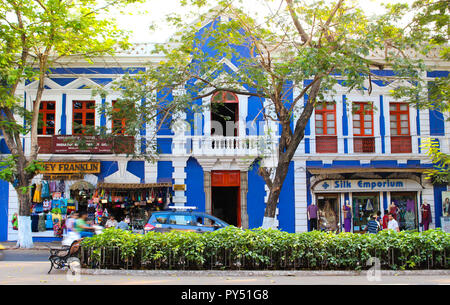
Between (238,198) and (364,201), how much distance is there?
5.68 meters

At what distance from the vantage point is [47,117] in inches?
803

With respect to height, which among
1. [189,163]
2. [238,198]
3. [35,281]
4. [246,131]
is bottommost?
[35,281]

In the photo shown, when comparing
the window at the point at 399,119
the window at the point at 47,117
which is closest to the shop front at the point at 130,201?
the window at the point at 47,117

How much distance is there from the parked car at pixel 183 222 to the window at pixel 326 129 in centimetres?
740

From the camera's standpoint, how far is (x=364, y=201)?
20812 millimetres

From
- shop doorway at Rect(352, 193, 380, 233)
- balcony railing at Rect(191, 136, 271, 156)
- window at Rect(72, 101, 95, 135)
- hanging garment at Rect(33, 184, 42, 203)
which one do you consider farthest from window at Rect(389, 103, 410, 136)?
hanging garment at Rect(33, 184, 42, 203)

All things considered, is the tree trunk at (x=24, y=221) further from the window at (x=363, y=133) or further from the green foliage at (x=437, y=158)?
the green foliage at (x=437, y=158)

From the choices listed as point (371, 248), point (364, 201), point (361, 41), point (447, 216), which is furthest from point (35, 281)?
point (447, 216)

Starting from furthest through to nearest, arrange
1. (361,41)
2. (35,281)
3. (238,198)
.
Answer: (238,198) < (361,41) < (35,281)

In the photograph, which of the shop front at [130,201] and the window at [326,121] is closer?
the shop front at [130,201]

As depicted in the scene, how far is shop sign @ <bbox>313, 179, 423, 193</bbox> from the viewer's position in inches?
802

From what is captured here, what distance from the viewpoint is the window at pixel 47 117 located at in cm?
2026

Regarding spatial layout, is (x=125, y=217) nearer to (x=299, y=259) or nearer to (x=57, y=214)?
(x=57, y=214)

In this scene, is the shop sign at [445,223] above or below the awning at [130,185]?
below
